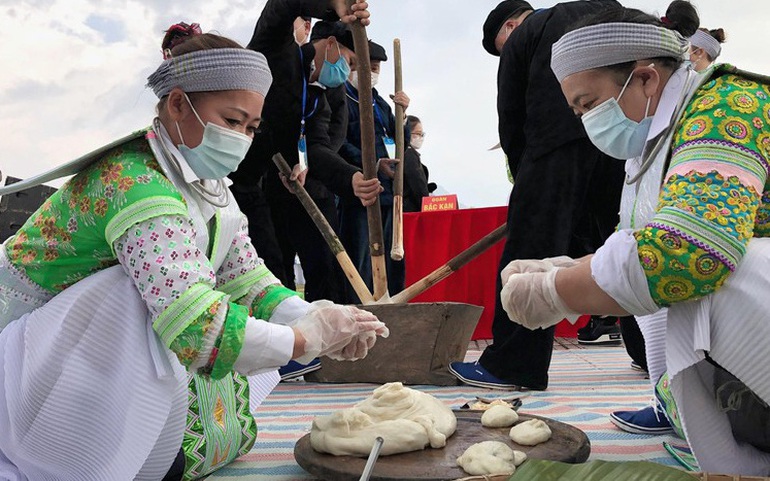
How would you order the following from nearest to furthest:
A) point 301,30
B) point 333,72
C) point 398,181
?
point 333,72, point 301,30, point 398,181

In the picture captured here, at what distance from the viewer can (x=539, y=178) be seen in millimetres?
2473

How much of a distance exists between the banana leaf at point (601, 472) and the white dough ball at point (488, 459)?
1.39 ft

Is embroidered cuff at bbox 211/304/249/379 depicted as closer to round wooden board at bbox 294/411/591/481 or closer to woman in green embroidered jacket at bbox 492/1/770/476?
round wooden board at bbox 294/411/591/481

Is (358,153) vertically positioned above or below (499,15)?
below

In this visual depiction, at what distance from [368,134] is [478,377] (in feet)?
3.50

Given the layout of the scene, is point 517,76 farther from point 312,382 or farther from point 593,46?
point 312,382

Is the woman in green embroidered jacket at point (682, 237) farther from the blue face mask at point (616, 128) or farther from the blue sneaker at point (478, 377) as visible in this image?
the blue sneaker at point (478, 377)

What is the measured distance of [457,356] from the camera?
9.86 ft

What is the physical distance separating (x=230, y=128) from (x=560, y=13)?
1.48m

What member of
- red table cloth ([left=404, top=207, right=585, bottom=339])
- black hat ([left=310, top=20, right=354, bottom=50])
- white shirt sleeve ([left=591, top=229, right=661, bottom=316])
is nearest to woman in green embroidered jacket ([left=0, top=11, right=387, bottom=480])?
white shirt sleeve ([left=591, top=229, right=661, bottom=316])

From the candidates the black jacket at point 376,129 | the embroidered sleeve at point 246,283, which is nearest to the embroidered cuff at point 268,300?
the embroidered sleeve at point 246,283

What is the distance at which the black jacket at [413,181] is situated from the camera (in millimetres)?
5449

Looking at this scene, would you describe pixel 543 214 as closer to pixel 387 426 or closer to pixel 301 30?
pixel 387 426

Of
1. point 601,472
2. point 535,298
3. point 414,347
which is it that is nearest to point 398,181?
point 414,347
